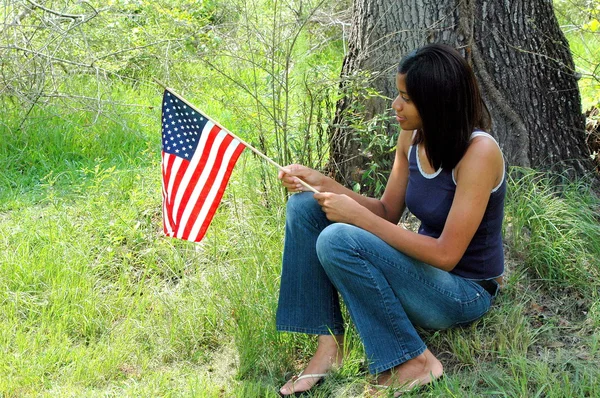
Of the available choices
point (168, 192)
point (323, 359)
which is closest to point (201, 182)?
point (168, 192)

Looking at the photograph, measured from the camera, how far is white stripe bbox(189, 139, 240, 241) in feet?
10.6

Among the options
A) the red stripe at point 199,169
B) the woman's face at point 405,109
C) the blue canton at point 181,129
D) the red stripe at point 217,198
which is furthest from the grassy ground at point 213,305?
the woman's face at point 405,109

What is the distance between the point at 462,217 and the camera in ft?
9.36

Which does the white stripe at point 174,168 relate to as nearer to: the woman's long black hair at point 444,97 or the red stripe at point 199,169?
the red stripe at point 199,169

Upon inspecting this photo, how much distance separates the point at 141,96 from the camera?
6.54 metres

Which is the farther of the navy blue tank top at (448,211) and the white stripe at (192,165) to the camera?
the white stripe at (192,165)

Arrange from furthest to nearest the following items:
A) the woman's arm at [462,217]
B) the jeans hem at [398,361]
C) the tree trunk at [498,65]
Answer: the tree trunk at [498,65] < the jeans hem at [398,361] < the woman's arm at [462,217]

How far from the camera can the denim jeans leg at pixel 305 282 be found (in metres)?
3.11

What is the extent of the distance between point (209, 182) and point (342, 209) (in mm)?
609

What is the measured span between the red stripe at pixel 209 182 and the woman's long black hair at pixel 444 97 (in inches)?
31.3

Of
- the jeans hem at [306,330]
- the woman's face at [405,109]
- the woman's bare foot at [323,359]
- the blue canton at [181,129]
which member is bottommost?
the woman's bare foot at [323,359]

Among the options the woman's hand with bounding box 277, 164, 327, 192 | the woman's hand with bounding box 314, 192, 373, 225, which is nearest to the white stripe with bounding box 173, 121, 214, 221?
the woman's hand with bounding box 277, 164, 327, 192

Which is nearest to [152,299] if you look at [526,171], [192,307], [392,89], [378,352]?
[192,307]

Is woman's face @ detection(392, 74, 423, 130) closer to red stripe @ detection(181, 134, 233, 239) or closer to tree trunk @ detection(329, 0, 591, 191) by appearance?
red stripe @ detection(181, 134, 233, 239)
